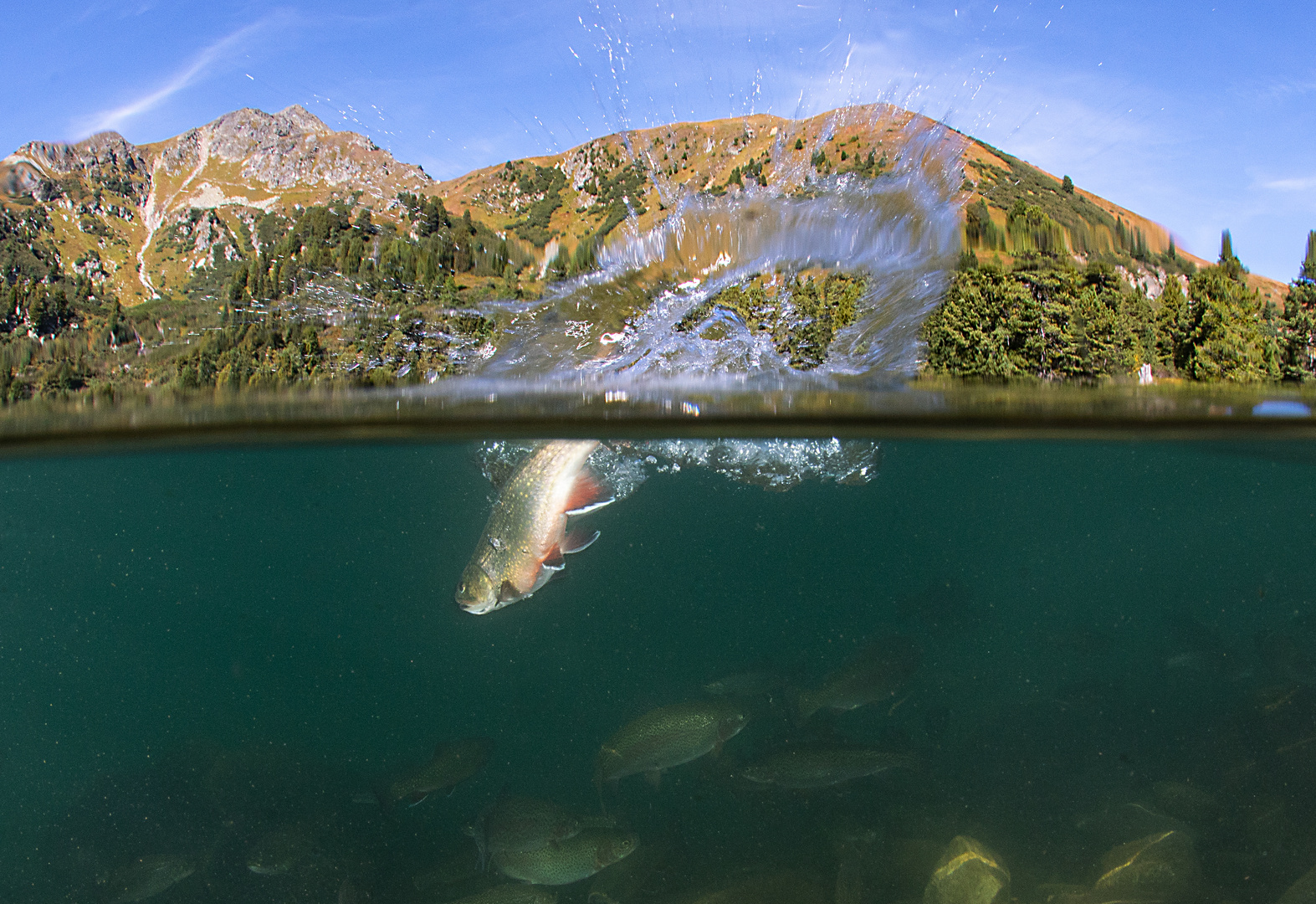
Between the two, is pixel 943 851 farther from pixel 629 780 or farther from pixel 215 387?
pixel 215 387

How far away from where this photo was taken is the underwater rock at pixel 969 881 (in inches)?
270

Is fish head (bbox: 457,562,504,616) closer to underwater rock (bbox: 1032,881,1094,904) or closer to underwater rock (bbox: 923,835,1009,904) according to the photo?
underwater rock (bbox: 923,835,1009,904)

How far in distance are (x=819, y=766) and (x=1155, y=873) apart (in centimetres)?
381

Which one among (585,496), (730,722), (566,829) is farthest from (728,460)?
(566,829)

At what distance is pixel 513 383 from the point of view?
8.47m

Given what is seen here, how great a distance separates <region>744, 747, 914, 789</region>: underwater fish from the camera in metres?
6.99

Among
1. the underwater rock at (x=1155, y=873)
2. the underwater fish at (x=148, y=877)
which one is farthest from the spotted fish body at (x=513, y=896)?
the underwater rock at (x=1155, y=873)

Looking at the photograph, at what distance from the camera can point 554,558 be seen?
25.1ft

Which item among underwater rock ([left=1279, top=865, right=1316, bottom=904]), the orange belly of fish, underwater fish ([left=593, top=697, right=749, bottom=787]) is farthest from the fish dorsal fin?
underwater rock ([left=1279, top=865, right=1316, bottom=904])

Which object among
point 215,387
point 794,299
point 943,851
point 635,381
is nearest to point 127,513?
point 215,387

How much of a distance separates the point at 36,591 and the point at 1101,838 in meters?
19.8

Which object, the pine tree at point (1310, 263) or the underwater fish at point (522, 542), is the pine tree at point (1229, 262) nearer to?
the pine tree at point (1310, 263)

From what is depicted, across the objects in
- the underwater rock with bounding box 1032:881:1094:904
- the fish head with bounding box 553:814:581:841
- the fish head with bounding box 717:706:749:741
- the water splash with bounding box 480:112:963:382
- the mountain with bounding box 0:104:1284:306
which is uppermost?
the mountain with bounding box 0:104:1284:306

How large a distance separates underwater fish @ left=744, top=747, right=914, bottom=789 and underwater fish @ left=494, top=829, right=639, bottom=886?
1534 mm
